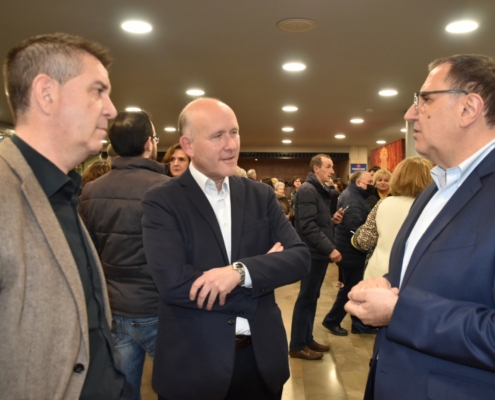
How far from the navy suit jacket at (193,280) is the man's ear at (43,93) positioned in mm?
681

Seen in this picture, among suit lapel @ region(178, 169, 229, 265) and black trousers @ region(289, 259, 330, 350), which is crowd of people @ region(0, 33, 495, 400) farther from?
black trousers @ region(289, 259, 330, 350)

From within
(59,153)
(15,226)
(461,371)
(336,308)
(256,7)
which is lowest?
(336,308)

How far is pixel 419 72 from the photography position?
529 centimetres

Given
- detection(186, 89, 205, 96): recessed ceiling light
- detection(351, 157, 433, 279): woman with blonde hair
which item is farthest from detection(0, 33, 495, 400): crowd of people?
detection(186, 89, 205, 96): recessed ceiling light

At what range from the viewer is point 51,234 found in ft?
3.26

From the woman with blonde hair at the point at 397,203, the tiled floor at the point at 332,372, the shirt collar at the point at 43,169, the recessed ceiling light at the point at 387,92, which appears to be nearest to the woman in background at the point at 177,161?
the woman with blonde hair at the point at 397,203

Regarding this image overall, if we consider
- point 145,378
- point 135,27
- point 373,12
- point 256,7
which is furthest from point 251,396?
point 135,27

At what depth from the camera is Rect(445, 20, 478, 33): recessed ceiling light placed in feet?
12.0

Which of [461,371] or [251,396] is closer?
[461,371]

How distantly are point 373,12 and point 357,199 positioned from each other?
6.08 feet

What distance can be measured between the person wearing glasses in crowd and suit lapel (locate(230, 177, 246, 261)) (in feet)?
1.70

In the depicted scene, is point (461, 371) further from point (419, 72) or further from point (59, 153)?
point (419, 72)

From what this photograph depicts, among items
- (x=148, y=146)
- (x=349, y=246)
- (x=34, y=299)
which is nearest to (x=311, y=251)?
(x=349, y=246)

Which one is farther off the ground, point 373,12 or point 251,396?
point 373,12
